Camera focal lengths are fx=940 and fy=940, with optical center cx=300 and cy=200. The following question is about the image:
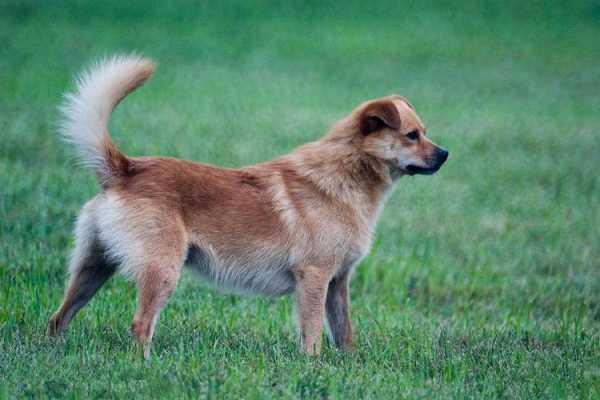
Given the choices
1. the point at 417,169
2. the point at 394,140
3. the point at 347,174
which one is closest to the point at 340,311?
the point at 347,174

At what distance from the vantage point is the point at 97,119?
6.00m

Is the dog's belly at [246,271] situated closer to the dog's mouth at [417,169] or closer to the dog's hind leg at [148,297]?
the dog's hind leg at [148,297]

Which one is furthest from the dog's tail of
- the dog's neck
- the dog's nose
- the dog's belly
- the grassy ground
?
the dog's nose

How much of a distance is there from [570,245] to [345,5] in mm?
19751

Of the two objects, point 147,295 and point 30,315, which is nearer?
point 147,295

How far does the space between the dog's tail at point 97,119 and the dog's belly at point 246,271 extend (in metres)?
0.76

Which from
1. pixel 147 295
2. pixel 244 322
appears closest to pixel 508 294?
pixel 244 322

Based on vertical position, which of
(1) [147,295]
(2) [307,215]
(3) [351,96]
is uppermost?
(2) [307,215]

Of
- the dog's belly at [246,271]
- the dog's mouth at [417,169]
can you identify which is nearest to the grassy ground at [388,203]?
the dog's belly at [246,271]

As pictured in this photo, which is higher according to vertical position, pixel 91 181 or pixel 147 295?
pixel 147 295

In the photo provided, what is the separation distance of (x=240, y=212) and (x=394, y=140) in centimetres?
123

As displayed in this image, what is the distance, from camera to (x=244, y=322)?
7.17m

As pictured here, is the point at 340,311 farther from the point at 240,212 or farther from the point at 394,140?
the point at 394,140

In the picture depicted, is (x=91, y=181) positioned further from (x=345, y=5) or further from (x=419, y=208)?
(x=345, y=5)
